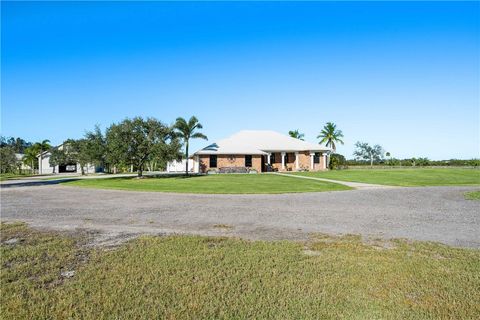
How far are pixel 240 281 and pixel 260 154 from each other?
38124 mm

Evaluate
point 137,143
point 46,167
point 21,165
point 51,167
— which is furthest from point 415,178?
point 21,165

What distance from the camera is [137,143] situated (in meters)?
33.3

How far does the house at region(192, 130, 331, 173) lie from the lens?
4262 centimetres

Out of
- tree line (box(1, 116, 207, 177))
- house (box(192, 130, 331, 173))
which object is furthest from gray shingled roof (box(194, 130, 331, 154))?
tree line (box(1, 116, 207, 177))

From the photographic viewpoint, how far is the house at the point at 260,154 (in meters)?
42.6

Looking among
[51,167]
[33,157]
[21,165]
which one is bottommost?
[51,167]

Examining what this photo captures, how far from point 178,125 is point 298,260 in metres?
36.1

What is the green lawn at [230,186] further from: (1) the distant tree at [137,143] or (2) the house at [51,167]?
(2) the house at [51,167]

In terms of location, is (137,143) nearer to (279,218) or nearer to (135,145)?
(135,145)

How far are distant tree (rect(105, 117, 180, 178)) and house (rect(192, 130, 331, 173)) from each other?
28.1 ft

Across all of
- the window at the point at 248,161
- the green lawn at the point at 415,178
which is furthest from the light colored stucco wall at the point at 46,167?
the green lawn at the point at 415,178

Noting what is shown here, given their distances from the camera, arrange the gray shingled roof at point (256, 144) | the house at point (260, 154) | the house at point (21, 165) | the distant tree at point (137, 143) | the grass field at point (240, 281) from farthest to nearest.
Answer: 1. the house at point (21, 165)
2. the gray shingled roof at point (256, 144)
3. the house at point (260, 154)
4. the distant tree at point (137, 143)
5. the grass field at point (240, 281)

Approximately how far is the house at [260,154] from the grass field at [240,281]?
1413 inches

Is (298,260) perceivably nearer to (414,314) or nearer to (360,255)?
(360,255)
